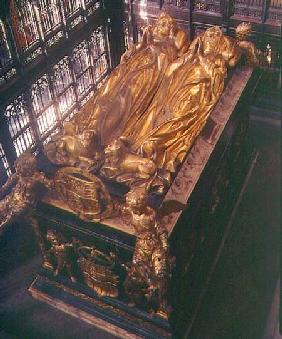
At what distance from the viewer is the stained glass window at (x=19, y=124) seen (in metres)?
6.35

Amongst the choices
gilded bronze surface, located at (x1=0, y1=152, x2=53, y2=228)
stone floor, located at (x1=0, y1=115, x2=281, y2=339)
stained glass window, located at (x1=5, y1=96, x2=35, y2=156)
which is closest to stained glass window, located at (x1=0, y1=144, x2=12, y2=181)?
stained glass window, located at (x1=5, y1=96, x2=35, y2=156)

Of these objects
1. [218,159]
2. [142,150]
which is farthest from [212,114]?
[142,150]

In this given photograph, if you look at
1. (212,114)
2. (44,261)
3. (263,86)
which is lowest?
(44,261)

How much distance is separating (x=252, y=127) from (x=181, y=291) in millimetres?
3258

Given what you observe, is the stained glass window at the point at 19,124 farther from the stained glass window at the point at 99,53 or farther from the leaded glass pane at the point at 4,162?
the stained glass window at the point at 99,53

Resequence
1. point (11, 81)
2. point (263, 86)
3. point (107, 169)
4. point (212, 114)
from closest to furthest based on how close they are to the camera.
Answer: point (107, 169) < point (212, 114) < point (11, 81) < point (263, 86)

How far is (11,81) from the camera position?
6215mm

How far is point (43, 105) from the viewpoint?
693 centimetres

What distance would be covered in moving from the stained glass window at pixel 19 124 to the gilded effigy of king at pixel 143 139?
1.09 metres

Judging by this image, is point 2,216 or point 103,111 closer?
point 2,216

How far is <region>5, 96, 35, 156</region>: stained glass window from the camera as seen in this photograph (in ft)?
20.8

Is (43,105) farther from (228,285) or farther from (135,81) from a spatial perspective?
(228,285)

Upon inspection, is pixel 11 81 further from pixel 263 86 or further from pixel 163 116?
pixel 263 86

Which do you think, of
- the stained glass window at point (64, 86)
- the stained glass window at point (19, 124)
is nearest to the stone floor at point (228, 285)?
the stained glass window at point (19, 124)
